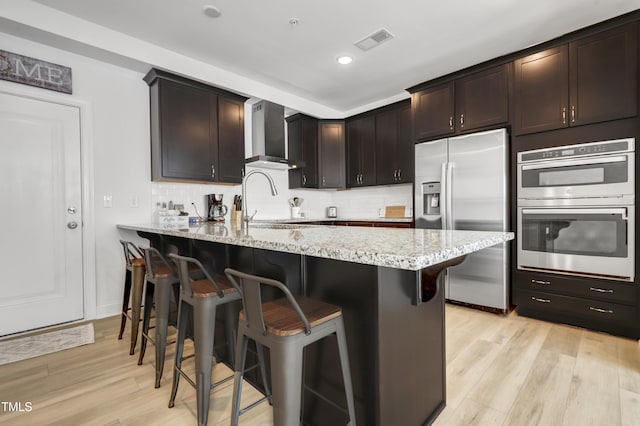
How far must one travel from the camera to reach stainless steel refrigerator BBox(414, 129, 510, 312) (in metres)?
2.88

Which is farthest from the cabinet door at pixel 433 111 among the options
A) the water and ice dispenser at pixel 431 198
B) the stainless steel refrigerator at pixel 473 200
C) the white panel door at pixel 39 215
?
the white panel door at pixel 39 215

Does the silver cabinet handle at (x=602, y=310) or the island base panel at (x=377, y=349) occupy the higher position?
the island base panel at (x=377, y=349)

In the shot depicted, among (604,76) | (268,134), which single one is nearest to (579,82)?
(604,76)

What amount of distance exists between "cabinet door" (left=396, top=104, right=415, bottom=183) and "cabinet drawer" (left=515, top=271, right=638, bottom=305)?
1781mm

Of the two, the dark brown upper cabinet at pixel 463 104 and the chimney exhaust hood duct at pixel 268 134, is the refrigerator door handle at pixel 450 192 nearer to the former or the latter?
the dark brown upper cabinet at pixel 463 104

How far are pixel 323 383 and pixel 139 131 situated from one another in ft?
10.2

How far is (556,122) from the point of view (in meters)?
2.66

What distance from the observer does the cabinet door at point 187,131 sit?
3.10m

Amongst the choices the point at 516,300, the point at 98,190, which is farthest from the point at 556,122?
the point at 98,190

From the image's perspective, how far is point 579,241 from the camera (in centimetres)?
256

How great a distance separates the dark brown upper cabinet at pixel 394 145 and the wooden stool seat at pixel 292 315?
316 cm

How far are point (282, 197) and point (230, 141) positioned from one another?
127cm

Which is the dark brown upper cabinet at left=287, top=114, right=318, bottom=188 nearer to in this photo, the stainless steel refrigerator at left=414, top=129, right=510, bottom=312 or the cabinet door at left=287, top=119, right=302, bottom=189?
the cabinet door at left=287, top=119, right=302, bottom=189

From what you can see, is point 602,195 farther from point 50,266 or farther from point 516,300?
point 50,266
